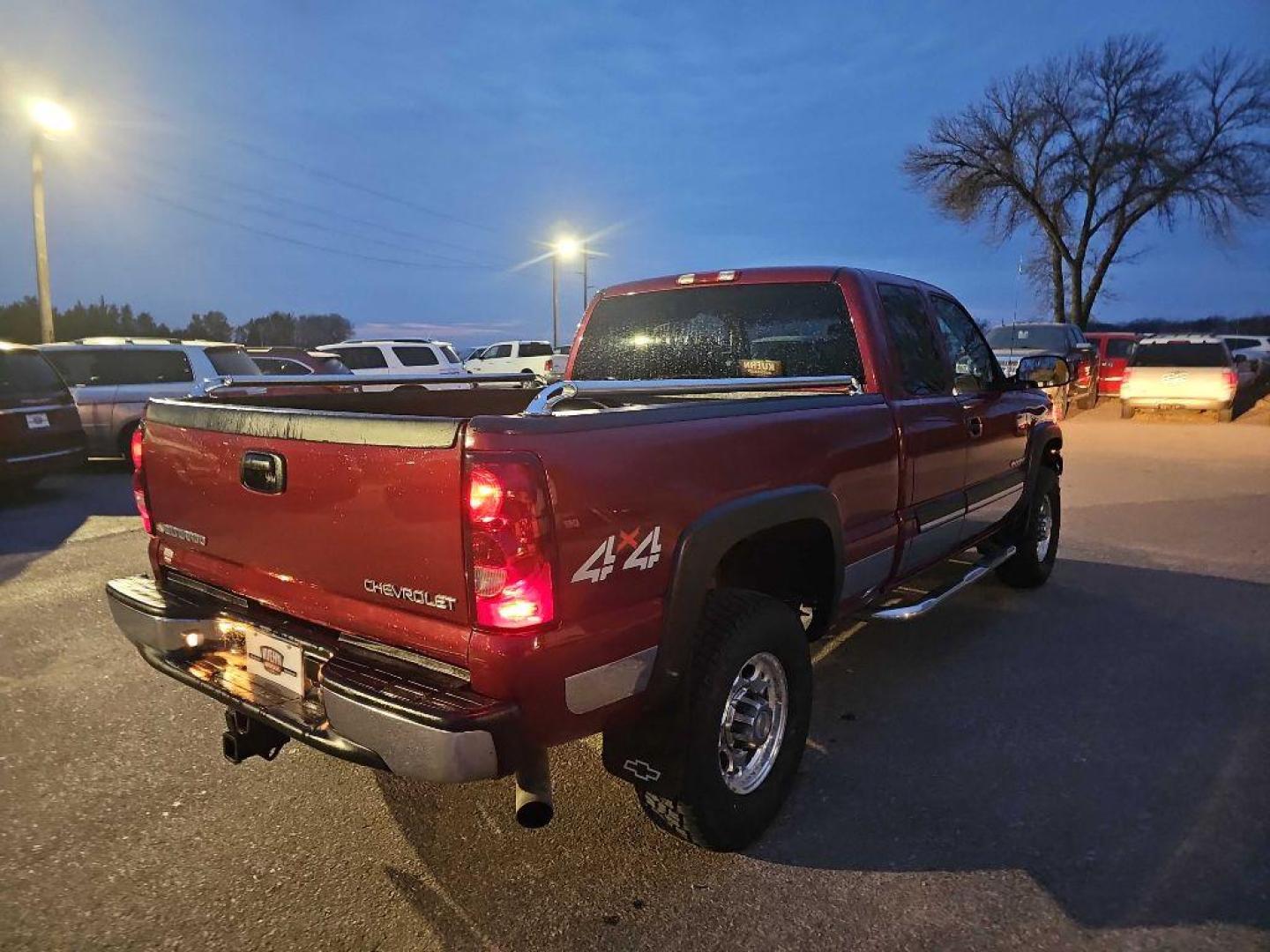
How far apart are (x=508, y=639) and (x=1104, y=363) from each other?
22632 millimetres

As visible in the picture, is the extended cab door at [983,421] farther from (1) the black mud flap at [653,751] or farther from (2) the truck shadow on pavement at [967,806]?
(1) the black mud flap at [653,751]

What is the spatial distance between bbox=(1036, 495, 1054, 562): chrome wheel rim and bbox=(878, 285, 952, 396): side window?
1994mm

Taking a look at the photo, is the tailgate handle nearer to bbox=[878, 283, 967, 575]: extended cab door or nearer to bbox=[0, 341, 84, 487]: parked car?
bbox=[878, 283, 967, 575]: extended cab door

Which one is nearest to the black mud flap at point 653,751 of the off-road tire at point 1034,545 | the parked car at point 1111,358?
the off-road tire at point 1034,545

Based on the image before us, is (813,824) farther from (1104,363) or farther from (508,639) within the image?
(1104,363)

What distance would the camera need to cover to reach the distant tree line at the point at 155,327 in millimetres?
48375

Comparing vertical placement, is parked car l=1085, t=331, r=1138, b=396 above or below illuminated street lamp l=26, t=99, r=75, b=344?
below

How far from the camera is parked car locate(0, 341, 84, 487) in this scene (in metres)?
8.53

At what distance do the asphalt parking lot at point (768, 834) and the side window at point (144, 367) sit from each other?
7569mm

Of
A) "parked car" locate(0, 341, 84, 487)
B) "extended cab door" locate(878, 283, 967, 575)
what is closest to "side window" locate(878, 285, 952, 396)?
"extended cab door" locate(878, 283, 967, 575)

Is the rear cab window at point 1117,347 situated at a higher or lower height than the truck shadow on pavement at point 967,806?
higher

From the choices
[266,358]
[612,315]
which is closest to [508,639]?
[612,315]

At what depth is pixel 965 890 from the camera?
261 centimetres

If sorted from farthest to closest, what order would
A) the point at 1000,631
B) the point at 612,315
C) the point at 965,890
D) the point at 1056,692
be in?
the point at 1000,631, the point at 612,315, the point at 1056,692, the point at 965,890
